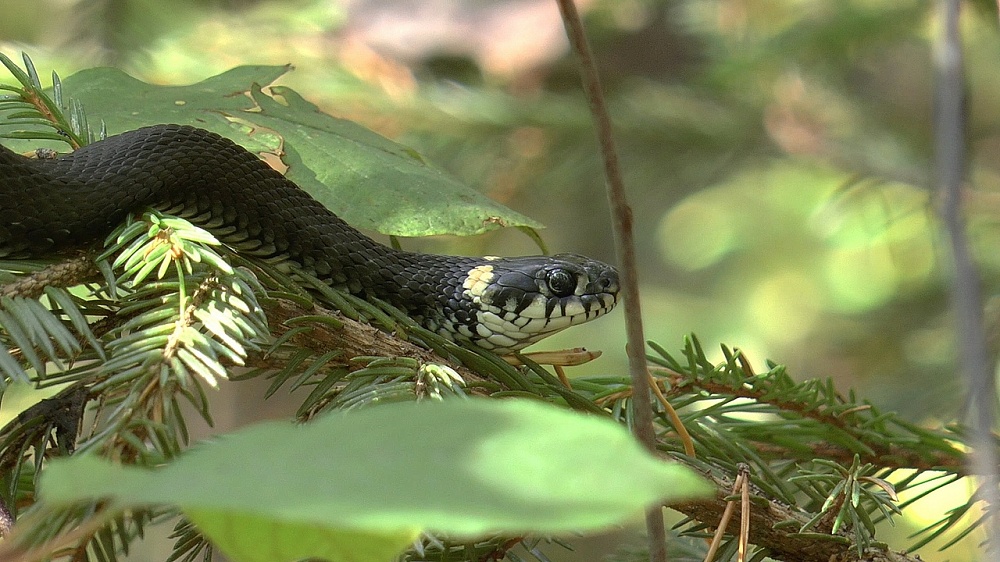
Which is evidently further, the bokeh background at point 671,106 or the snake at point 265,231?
the bokeh background at point 671,106

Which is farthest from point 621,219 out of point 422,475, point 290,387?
point 290,387

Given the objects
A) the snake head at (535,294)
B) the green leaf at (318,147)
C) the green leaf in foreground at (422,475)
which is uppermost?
the green leaf at (318,147)

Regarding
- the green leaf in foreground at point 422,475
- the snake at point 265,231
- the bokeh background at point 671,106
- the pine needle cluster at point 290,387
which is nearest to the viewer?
the green leaf in foreground at point 422,475

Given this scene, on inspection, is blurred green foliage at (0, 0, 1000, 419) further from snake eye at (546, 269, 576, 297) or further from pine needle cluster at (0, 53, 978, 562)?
pine needle cluster at (0, 53, 978, 562)

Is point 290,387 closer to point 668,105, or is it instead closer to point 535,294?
point 535,294

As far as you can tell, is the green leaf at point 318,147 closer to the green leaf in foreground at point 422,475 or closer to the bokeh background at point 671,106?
the green leaf in foreground at point 422,475

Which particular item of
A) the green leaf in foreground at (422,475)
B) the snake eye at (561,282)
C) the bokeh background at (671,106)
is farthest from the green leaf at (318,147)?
the bokeh background at (671,106)

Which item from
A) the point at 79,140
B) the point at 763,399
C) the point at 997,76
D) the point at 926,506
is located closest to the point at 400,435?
the point at 763,399

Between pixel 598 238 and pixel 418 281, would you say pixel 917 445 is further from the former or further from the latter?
pixel 598 238

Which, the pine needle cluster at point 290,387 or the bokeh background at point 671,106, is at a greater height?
the bokeh background at point 671,106
